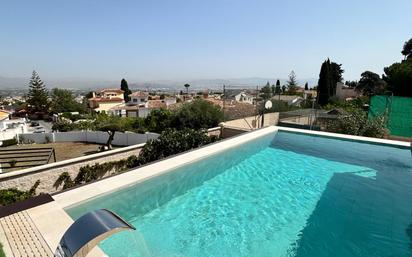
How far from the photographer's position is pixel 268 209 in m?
4.79

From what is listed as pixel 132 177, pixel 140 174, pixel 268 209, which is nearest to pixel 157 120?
pixel 140 174

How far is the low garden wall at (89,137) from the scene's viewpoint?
15281 millimetres

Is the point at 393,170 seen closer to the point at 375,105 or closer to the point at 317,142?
the point at 317,142

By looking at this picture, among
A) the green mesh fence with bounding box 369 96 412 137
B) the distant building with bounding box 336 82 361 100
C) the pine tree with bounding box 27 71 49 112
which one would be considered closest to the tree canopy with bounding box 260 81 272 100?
the green mesh fence with bounding box 369 96 412 137

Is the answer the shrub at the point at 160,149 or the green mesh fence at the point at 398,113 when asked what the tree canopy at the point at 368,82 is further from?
the shrub at the point at 160,149

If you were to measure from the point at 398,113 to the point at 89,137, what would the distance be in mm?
17300

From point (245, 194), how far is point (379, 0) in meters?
8.03

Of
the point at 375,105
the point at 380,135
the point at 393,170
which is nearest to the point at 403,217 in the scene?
the point at 393,170

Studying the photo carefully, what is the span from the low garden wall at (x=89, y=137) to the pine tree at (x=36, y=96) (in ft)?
94.0

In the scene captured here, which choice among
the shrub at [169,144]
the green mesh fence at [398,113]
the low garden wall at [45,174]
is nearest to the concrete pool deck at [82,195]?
the shrub at [169,144]

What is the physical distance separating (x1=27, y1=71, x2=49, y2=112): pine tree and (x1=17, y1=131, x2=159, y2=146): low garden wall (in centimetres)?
2866

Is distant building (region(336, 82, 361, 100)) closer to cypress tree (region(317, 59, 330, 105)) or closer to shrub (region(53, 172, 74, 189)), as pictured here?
cypress tree (region(317, 59, 330, 105))

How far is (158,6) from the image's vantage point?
10.9 m

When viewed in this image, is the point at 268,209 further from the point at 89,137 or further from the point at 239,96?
the point at 89,137
